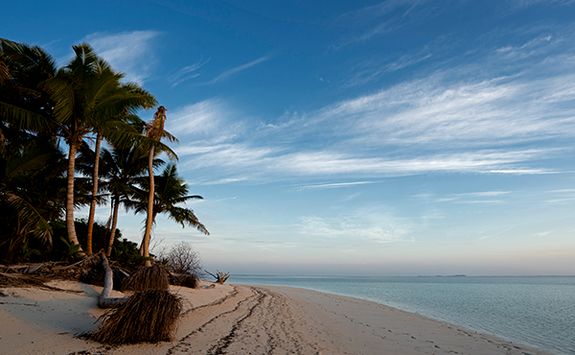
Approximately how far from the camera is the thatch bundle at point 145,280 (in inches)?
494

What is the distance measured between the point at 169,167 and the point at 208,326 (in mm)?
19024

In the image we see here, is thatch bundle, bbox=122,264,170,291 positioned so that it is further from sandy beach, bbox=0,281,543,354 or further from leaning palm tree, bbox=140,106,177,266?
leaning palm tree, bbox=140,106,177,266

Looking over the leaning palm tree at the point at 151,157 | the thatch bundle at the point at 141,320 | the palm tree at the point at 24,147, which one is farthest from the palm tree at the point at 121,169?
the thatch bundle at the point at 141,320

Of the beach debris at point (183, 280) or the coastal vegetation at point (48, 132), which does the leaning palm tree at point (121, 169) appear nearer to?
the coastal vegetation at point (48, 132)

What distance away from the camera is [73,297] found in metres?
10.2

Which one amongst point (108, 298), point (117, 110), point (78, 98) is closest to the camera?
point (108, 298)

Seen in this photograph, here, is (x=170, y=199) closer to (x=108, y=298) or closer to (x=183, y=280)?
(x=183, y=280)

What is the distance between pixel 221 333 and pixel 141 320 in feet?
7.73

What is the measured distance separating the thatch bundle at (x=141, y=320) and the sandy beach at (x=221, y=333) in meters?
0.20

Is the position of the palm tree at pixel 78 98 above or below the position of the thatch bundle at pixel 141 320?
above

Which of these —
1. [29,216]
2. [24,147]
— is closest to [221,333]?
[29,216]

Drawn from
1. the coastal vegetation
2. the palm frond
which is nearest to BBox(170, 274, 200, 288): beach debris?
the coastal vegetation

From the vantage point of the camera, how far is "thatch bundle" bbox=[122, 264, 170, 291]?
12539mm

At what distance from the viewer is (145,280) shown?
1260 cm
